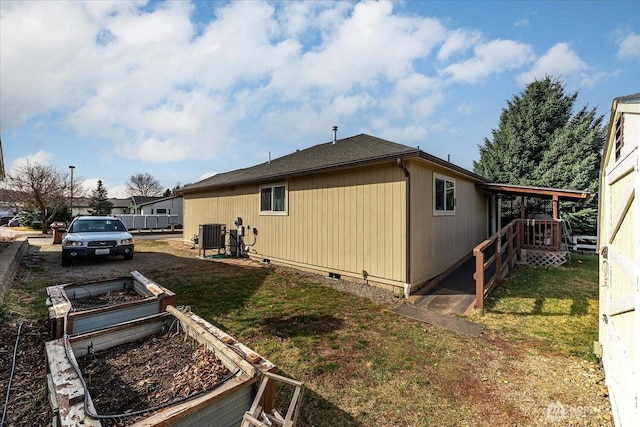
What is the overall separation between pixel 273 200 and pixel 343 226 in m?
3.13

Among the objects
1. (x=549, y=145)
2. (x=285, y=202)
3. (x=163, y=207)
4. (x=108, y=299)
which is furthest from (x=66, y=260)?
(x=163, y=207)

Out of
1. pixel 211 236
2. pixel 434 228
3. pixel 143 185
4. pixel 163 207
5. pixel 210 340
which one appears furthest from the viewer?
pixel 143 185

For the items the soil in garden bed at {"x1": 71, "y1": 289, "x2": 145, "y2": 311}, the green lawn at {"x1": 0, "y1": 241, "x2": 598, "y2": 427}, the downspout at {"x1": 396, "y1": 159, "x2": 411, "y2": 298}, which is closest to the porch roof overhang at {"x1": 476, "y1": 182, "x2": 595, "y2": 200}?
the green lawn at {"x1": 0, "y1": 241, "x2": 598, "y2": 427}

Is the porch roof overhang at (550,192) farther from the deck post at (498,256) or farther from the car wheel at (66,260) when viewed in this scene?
the car wheel at (66,260)

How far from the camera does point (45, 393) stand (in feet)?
8.03

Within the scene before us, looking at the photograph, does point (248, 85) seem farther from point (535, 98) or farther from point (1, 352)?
point (535, 98)

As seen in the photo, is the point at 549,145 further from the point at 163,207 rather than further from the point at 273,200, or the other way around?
the point at 163,207

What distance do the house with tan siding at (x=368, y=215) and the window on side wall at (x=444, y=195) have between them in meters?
0.03

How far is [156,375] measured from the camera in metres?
2.40

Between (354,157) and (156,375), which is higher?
(354,157)

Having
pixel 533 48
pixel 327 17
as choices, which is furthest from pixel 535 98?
pixel 327 17

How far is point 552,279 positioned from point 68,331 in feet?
31.1

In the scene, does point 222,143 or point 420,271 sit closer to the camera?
point 420,271

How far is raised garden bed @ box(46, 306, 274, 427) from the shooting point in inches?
65.0
